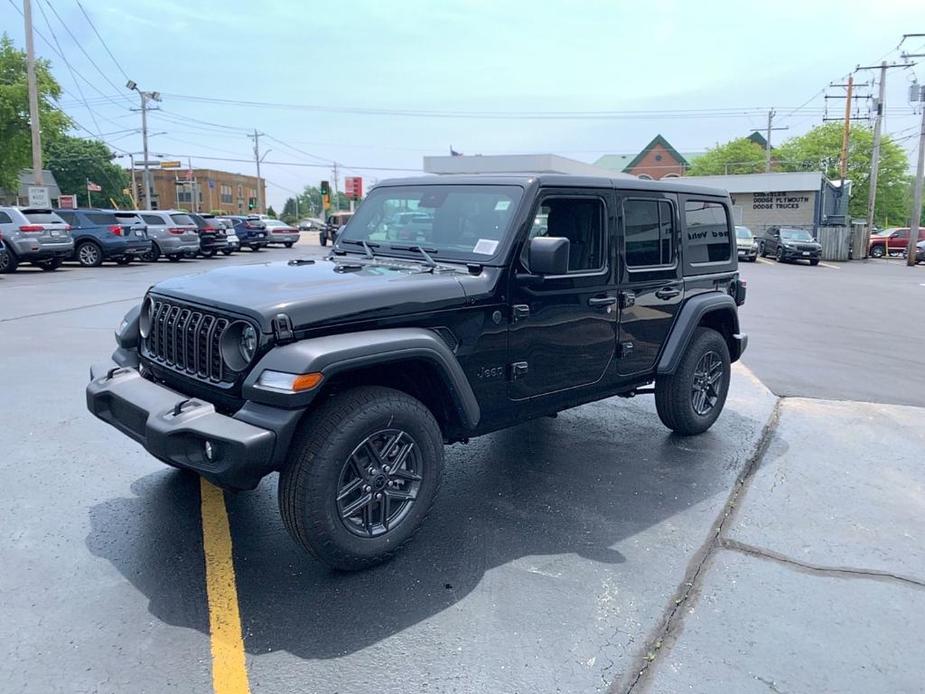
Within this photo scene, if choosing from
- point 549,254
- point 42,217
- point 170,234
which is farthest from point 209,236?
point 549,254

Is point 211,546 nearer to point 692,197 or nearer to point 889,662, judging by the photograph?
point 889,662

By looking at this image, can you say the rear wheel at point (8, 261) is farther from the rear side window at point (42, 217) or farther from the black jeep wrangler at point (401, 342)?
the black jeep wrangler at point (401, 342)

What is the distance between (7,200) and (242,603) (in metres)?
67.3

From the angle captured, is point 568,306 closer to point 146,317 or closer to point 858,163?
point 146,317

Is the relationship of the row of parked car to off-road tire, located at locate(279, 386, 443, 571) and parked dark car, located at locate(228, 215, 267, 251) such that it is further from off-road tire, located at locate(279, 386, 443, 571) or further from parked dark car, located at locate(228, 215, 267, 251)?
off-road tire, located at locate(279, 386, 443, 571)

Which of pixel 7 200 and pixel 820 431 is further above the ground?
pixel 7 200

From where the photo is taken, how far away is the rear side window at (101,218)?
21569 mm

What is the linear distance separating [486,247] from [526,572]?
1.73m

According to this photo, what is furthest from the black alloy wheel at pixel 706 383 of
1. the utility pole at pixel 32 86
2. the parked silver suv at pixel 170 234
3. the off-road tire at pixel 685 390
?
the utility pole at pixel 32 86

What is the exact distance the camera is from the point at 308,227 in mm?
84812

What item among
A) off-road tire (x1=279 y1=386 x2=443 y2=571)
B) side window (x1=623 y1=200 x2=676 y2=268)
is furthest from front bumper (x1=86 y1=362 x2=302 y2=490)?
side window (x1=623 y1=200 x2=676 y2=268)

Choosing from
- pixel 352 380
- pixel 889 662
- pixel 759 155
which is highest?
pixel 759 155

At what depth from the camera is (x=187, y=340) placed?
353 centimetres

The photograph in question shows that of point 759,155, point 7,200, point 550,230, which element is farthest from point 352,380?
point 759,155
